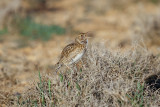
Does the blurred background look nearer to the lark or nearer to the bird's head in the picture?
the bird's head

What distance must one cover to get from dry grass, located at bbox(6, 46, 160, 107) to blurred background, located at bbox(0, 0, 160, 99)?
656 millimetres

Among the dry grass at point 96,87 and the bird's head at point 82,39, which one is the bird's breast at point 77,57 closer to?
the dry grass at point 96,87

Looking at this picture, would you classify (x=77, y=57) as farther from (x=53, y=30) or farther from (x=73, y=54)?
(x=53, y=30)

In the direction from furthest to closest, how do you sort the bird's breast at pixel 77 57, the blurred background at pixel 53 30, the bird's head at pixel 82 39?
the blurred background at pixel 53 30, the bird's head at pixel 82 39, the bird's breast at pixel 77 57

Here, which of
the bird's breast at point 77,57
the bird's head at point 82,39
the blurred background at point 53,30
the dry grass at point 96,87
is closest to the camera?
the dry grass at point 96,87

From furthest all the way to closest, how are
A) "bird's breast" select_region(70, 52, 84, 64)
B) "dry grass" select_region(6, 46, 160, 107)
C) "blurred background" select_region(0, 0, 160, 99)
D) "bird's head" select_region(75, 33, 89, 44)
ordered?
1. "blurred background" select_region(0, 0, 160, 99)
2. "bird's head" select_region(75, 33, 89, 44)
3. "bird's breast" select_region(70, 52, 84, 64)
4. "dry grass" select_region(6, 46, 160, 107)

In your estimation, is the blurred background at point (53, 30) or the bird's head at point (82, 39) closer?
the bird's head at point (82, 39)

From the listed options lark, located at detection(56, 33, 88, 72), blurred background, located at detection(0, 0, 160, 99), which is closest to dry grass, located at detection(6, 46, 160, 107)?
lark, located at detection(56, 33, 88, 72)

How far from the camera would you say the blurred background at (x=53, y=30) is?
22.6ft

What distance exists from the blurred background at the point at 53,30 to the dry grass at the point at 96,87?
656 mm

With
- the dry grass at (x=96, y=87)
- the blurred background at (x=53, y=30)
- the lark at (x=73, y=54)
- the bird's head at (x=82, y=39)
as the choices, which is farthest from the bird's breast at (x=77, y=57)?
the blurred background at (x=53, y=30)

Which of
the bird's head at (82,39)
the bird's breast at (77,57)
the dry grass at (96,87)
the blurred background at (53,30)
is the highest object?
the blurred background at (53,30)

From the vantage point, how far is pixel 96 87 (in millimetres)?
4168

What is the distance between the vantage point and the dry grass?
153 inches
